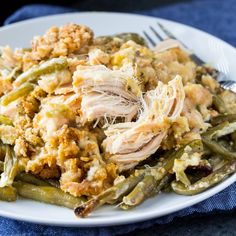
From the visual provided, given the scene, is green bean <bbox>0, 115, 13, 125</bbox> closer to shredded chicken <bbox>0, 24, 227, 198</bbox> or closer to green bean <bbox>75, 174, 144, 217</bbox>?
shredded chicken <bbox>0, 24, 227, 198</bbox>

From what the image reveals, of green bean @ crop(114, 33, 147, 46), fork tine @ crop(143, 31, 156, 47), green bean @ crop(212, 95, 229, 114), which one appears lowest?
fork tine @ crop(143, 31, 156, 47)

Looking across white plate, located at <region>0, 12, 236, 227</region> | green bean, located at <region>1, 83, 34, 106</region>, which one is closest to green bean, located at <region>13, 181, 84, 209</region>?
white plate, located at <region>0, 12, 236, 227</region>

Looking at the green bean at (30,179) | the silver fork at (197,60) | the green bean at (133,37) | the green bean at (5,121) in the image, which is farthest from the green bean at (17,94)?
the silver fork at (197,60)

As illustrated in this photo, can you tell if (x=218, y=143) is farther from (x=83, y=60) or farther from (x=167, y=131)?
(x=83, y=60)

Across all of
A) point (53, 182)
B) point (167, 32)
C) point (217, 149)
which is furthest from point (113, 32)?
point (53, 182)

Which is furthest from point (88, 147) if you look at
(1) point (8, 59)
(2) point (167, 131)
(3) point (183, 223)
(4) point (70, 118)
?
(1) point (8, 59)

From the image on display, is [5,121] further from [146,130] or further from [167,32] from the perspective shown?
[167,32]

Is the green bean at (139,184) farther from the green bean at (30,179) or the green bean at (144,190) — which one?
the green bean at (30,179)
